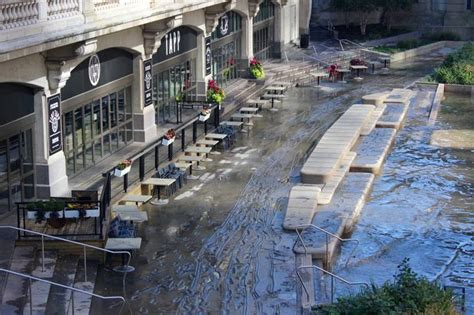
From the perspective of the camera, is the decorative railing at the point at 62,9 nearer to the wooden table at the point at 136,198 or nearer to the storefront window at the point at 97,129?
the storefront window at the point at 97,129

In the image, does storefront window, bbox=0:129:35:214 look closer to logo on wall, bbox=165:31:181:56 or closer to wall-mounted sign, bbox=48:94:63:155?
wall-mounted sign, bbox=48:94:63:155

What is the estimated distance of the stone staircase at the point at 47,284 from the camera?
807 inches

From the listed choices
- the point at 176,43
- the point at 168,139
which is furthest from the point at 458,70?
the point at 168,139

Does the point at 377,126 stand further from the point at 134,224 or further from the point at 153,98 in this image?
the point at 134,224

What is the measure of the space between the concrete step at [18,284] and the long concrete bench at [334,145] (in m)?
10.9

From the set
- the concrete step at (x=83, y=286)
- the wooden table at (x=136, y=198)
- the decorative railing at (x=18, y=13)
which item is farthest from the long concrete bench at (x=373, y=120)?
the concrete step at (x=83, y=286)

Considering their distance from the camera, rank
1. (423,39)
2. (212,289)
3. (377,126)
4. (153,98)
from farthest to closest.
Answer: (423,39)
(377,126)
(153,98)
(212,289)

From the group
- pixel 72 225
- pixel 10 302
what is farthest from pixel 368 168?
pixel 10 302

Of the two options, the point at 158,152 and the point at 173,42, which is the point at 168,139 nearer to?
the point at 158,152

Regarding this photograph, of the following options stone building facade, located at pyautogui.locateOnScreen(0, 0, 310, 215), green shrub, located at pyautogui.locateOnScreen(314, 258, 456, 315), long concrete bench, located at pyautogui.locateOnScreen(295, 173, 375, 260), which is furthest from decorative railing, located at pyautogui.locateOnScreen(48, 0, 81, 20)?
green shrub, located at pyautogui.locateOnScreen(314, 258, 456, 315)

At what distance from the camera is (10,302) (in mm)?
20547

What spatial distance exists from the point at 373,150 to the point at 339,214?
9.12 metres

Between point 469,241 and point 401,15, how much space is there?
51450 mm

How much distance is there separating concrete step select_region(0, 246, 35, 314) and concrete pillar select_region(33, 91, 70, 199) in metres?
4.74
